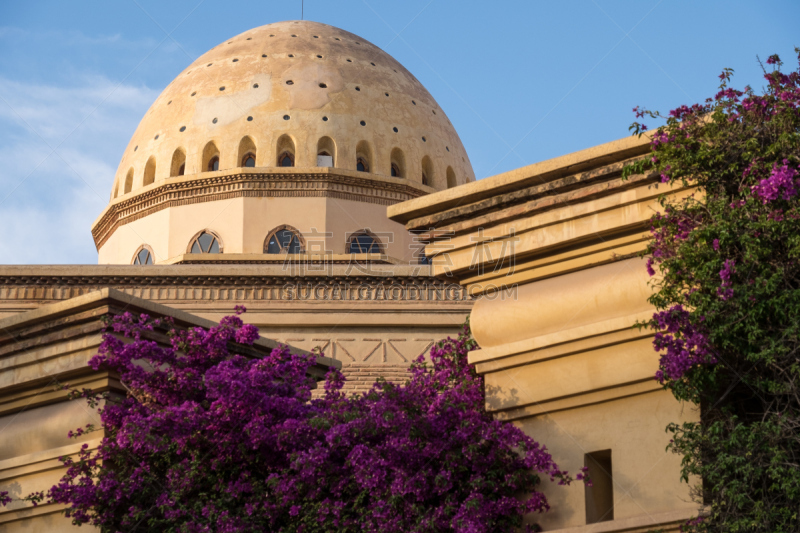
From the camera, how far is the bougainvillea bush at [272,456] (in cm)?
673

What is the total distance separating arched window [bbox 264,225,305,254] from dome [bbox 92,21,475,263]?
47 cm

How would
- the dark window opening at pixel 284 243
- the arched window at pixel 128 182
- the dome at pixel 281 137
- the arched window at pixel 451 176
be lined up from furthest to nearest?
the arched window at pixel 451 176 < the arched window at pixel 128 182 < the dome at pixel 281 137 < the dark window opening at pixel 284 243

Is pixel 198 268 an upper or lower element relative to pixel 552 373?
upper

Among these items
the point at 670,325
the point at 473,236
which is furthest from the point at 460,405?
the point at 670,325

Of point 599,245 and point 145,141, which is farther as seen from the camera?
point 145,141

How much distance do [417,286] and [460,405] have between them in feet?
31.4

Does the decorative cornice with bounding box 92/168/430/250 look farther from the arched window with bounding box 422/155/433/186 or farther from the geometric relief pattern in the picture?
the geometric relief pattern

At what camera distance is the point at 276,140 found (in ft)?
72.5

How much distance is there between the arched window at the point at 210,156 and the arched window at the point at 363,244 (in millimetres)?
3285

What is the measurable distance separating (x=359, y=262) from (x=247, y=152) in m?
4.39

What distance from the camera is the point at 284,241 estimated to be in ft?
69.9

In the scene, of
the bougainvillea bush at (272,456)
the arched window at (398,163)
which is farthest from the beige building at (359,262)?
the bougainvillea bush at (272,456)

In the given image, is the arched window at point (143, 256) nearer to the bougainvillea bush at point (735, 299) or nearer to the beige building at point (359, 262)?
the beige building at point (359, 262)

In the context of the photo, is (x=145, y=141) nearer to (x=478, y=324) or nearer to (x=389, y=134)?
(x=389, y=134)
